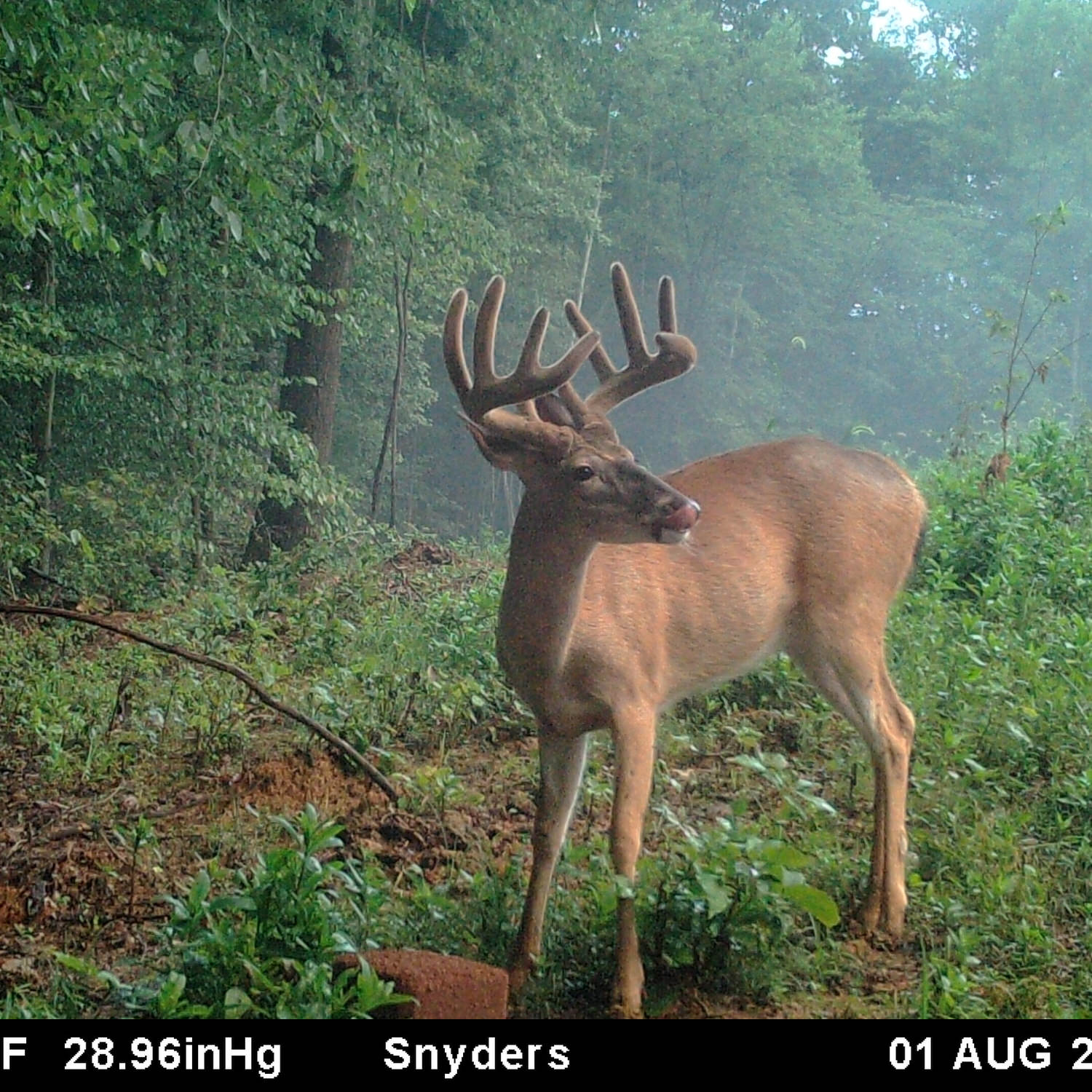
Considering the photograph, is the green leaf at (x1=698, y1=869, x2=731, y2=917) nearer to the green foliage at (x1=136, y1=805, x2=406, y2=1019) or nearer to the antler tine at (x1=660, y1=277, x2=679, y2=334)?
the green foliage at (x1=136, y1=805, x2=406, y2=1019)

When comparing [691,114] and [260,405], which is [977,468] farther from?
[691,114]

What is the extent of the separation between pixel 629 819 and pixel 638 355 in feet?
4.10

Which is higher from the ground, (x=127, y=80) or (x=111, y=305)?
(x=111, y=305)

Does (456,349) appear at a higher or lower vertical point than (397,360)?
lower

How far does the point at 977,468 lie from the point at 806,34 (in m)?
15.8

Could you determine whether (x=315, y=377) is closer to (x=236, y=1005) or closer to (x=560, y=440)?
(x=560, y=440)

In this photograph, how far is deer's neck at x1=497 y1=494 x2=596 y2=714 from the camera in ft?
11.1

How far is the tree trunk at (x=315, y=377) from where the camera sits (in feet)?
32.7

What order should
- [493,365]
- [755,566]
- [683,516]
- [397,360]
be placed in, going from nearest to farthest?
1. [683,516]
2. [493,365]
3. [755,566]
4. [397,360]

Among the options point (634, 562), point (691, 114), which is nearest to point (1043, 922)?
point (634, 562)

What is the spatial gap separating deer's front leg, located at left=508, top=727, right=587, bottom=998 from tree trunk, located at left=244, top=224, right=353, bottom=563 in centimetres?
656

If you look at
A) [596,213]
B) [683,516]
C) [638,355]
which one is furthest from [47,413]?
[596,213]

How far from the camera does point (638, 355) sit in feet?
11.7
